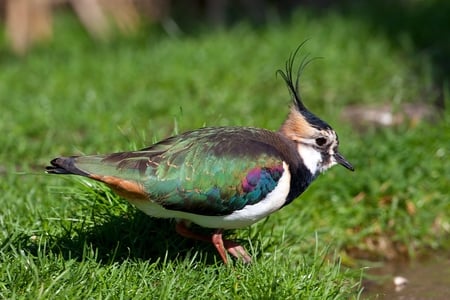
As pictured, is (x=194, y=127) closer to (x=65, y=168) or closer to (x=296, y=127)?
(x=296, y=127)

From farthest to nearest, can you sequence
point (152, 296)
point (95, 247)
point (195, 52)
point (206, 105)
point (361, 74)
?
point (195, 52) → point (361, 74) → point (206, 105) → point (95, 247) → point (152, 296)

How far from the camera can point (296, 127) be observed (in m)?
5.27

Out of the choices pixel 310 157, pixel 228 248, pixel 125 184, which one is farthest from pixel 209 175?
pixel 310 157

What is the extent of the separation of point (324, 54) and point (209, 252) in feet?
12.9

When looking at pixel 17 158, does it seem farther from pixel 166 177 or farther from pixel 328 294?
pixel 328 294

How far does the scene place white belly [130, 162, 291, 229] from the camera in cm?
486

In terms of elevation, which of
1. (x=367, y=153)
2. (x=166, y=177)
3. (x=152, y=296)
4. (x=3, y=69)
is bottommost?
(x=152, y=296)

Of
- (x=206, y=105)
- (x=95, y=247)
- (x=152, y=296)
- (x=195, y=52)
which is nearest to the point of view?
(x=152, y=296)

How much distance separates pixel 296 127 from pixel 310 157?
19 centimetres

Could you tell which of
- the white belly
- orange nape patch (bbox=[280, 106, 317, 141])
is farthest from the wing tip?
orange nape patch (bbox=[280, 106, 317, 141])

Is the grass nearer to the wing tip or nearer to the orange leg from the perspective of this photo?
the orange leg

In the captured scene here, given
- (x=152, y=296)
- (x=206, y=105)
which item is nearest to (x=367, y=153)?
(x=206, y=105)

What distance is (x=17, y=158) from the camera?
694 cm

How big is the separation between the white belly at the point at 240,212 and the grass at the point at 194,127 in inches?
10.6
